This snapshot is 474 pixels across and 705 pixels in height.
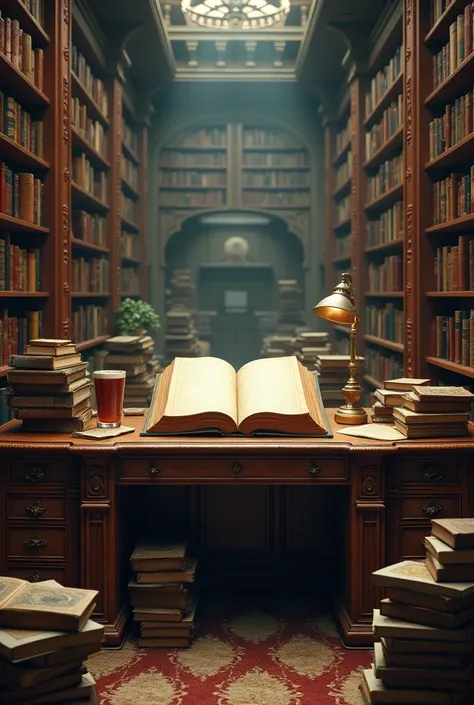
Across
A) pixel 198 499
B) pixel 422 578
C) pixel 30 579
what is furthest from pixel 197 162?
pixel 422 578

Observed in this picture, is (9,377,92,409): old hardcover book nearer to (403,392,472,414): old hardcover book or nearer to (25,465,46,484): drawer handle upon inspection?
(25,465,46,484): drawer handle

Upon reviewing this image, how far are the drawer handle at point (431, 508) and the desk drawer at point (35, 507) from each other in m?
1.25

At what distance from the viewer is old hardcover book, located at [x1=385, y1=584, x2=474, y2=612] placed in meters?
2.07

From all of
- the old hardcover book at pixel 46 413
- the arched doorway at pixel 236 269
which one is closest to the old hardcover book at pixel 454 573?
the old hardcover book at pixel 46 413

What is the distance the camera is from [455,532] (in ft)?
6.75

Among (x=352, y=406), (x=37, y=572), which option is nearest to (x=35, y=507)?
(x=37, y=572)

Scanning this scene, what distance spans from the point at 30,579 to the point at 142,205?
5.81m

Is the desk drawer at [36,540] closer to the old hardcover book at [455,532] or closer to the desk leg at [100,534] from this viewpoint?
the desk leg at [100,534]

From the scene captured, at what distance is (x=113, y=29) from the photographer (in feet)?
19.5

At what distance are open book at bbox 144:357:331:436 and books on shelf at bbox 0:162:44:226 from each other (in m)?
1.22

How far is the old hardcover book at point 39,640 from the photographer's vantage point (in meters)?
1.89

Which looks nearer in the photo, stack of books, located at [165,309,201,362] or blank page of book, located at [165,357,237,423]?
blank page of book, located at [165,357,237,423]

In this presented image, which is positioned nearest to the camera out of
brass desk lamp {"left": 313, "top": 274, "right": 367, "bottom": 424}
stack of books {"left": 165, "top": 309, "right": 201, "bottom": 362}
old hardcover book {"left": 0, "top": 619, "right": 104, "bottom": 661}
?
old hardcover book {"left": 0, "top": 619, "right": 104, "bottom": 661}

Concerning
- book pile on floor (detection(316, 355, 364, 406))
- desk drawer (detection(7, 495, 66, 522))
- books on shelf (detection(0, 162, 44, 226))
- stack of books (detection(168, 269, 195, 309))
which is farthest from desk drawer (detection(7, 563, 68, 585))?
stack of books (detection(168, 269, 195, 309))
